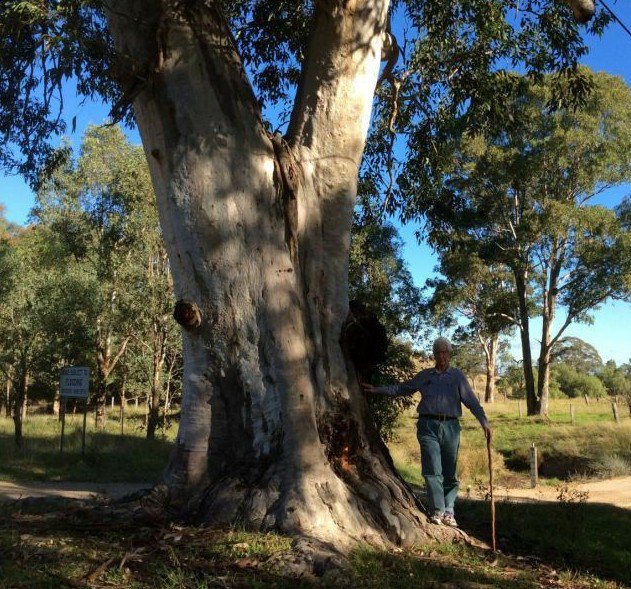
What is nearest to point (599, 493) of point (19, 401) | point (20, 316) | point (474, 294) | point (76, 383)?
point (76, 383)

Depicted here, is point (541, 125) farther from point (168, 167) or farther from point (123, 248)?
point (168, 167)

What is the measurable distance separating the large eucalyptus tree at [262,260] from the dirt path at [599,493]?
5376mm

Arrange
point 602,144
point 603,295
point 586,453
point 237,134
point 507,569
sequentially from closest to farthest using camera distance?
point 507,569 → point 237,134 → point 586,453 → point 602,144 → point 603,295

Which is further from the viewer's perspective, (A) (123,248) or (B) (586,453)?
(A) (123,248)

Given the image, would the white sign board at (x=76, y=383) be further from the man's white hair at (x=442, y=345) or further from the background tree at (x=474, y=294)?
the background tree at (x=474, y=294)

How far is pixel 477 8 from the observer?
8.68 m

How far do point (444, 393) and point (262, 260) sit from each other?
194 cm

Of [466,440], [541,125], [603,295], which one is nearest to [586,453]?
[466,440]

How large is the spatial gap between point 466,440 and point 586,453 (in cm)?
361

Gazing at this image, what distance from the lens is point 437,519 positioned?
17.8 ft

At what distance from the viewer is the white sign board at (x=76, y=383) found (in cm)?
1368

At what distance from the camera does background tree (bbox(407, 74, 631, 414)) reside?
26.6 m

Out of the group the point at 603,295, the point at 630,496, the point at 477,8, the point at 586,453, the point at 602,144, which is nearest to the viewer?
the point at 477,8

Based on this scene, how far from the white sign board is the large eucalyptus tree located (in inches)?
357
